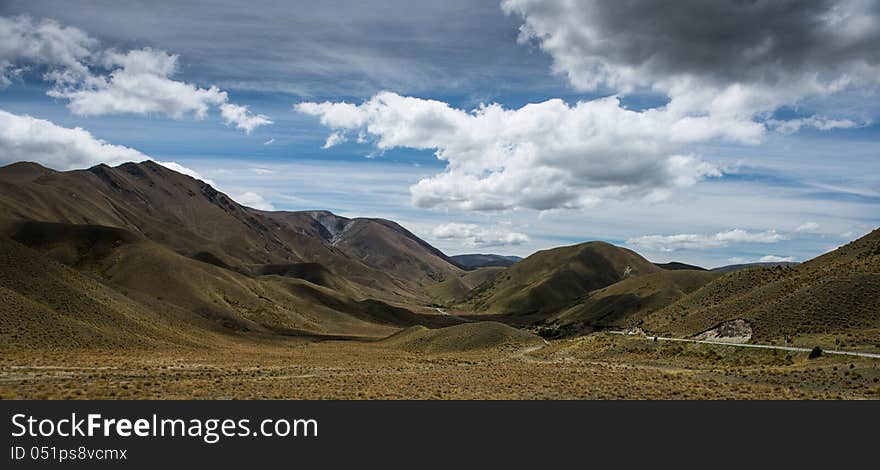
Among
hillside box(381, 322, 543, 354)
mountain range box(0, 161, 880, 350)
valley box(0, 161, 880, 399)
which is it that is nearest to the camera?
valley box(0, 161, 880, 399)

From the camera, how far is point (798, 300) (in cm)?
5641

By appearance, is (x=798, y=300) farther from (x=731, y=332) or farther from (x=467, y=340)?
(x=467, y=340)

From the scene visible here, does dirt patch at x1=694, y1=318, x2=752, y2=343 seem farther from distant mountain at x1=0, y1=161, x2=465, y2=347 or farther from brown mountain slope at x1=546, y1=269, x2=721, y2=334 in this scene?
brown mountain slope at x1=546, y1=269, x2=721, y2=334

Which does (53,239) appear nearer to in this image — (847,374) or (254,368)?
(254,368)

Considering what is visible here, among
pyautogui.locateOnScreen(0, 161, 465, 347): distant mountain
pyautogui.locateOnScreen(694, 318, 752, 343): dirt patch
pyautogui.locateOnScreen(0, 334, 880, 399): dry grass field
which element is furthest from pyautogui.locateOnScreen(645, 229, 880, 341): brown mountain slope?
pyautogui.locateOnScreen(0, 161, 465, 347): distant mountain

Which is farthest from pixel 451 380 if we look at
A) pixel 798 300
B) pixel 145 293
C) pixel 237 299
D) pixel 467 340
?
pixel 237 299

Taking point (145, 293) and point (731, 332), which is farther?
point (145, 293)

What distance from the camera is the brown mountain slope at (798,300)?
165 ft

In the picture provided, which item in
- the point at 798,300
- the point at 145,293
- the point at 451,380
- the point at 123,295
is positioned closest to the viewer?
the point at 451,380

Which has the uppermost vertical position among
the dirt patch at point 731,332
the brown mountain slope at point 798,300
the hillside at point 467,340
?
the brown mountain slope at point 798,300

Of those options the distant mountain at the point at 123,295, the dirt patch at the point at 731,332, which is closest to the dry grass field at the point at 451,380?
the dirt patch at the point at 731,332

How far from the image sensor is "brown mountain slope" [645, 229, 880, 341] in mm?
50250

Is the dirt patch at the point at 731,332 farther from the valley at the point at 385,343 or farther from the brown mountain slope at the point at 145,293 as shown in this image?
the brown mountain slope at the point at 145,293
